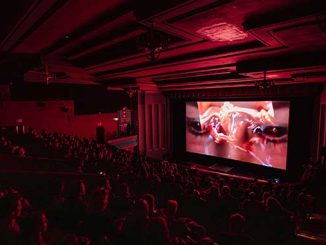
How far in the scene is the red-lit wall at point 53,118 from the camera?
472 inches

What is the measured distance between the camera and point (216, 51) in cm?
504

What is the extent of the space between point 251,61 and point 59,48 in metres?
4.91

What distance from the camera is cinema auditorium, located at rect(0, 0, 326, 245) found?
108 inches

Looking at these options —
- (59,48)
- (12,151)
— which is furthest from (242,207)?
(12,151)

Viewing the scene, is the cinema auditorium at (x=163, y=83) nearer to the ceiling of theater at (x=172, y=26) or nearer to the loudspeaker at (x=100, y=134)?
the ceiling of theater at (x=172, y=26)

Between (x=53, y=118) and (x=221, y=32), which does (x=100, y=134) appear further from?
(x=221, y=32)

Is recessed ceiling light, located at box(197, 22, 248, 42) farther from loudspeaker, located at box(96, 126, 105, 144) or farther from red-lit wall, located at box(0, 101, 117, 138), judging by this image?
loudspeaker, located at box(96, 126, 105, 144)

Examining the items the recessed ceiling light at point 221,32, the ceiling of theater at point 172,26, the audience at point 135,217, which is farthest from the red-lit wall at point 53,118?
the recessed ceiling light at point 221,32

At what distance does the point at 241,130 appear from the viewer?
42.3 ft

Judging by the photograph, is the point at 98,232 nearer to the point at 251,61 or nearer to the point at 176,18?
the point at 176,18

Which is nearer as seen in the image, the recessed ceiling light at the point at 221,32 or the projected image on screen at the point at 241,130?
the recessed ceiling light at the point at 221,32

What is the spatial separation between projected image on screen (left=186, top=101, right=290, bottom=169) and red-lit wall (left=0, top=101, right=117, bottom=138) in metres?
6.20

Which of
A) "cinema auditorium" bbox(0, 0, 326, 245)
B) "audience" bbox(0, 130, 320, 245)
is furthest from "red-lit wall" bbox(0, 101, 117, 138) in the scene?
"audience" bbox(0, 130, 320, 245)

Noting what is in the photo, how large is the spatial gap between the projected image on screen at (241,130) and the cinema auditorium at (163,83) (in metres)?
0.07
